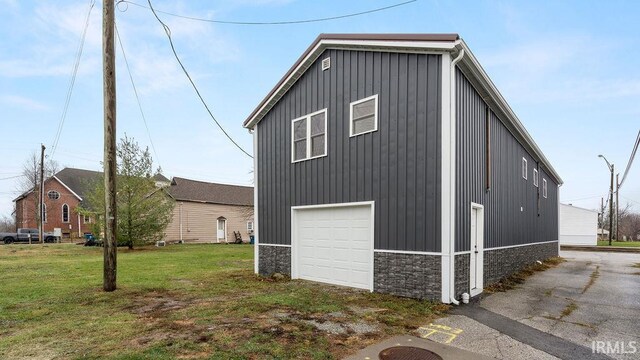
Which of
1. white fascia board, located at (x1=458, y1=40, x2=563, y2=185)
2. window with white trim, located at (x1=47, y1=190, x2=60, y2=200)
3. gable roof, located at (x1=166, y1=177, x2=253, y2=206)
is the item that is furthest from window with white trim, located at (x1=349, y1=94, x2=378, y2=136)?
window with white trim, located at (x1=47, y1=190, x2=60, y2=200)

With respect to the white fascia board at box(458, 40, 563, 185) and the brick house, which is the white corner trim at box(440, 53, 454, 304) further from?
the brick house

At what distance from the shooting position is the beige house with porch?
27984 millimetres

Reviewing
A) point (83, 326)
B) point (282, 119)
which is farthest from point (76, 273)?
point (282, 119)

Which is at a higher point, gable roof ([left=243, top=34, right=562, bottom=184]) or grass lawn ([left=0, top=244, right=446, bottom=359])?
gable roof ([left=243, top=34, right=562, bottom=184])

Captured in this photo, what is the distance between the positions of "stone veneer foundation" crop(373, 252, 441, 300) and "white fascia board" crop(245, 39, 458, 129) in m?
3.99

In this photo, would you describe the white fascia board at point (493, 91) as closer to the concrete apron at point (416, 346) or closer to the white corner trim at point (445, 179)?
the white corner trim at point (445, 179)

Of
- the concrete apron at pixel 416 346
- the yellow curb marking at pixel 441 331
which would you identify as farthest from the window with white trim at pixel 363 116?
the concrete apron at pixel 416 346

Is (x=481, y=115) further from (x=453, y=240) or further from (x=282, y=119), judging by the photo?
(x=282, y=119)

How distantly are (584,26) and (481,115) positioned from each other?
6324 millimetres

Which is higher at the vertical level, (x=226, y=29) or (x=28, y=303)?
(x=226, y=29)

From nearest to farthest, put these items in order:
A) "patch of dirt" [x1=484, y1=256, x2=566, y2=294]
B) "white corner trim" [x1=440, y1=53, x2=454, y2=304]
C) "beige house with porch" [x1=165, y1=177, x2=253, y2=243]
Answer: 1. "white corner trim" [x1=440, y1=53, x2=454, y2=304]
2. "patch of dirt" [x1=484, y1=256, x2=566, y2=294]
3. "beige house with porch" [x1=165, y1=177, x2=253, y2=243]

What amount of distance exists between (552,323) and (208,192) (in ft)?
96.2

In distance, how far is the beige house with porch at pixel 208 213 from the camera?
28.0 m

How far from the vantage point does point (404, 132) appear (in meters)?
6.96
